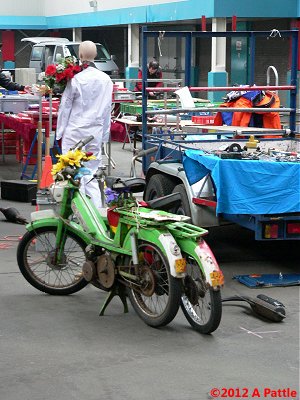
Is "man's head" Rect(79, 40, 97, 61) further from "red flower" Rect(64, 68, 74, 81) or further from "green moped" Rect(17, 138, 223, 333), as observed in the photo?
"green moped" Rect(17, 138, 223, 333)

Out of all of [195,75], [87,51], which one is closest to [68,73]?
[87,51]

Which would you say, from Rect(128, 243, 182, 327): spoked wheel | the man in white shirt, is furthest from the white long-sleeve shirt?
Rect(128, 243, 182, 327): spoked wheel

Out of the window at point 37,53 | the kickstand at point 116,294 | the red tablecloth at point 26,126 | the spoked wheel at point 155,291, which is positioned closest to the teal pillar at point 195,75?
the window at point 37,53

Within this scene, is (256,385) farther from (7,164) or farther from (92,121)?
(7,164)

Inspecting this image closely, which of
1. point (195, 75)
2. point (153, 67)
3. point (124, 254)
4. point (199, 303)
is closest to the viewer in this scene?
point (199, 303)

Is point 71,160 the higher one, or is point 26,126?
point 71,160

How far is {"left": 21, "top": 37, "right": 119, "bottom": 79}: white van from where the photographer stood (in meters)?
31.8

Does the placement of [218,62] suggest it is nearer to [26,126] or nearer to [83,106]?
[26,126]

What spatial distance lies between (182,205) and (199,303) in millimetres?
2242

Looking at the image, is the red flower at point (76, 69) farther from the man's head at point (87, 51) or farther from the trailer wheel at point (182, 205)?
the trailer wheel at point (182, 205)

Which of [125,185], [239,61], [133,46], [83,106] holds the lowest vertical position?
[125,185]

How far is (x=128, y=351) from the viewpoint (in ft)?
20.8

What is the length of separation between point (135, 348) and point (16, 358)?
0.81 meters

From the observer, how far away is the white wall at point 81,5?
109 feet
